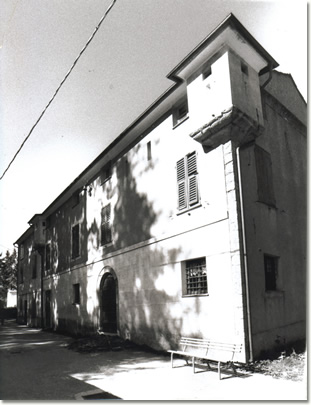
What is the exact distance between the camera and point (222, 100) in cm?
994

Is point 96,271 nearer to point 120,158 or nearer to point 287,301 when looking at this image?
point 120,158

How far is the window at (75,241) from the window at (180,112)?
9662mm

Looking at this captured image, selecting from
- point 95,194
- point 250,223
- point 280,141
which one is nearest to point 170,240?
point 250,223

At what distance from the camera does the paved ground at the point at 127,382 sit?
6984mm

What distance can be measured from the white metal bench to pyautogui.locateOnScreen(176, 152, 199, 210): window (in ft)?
12.9

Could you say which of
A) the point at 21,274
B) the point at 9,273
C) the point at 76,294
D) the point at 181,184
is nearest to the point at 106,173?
the point at 181,184

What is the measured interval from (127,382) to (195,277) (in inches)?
147

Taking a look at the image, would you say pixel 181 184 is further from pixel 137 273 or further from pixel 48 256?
pixel 48 256

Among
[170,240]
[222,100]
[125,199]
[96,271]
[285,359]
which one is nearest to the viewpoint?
[285,359]

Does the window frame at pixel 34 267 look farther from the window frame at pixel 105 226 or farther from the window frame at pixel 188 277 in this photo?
the window frame at pixel 188 277

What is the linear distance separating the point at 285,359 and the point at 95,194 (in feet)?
38.3

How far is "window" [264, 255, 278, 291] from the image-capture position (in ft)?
34.2

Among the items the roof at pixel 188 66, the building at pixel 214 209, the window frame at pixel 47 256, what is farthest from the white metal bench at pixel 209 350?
the window frame at pixel 47 256

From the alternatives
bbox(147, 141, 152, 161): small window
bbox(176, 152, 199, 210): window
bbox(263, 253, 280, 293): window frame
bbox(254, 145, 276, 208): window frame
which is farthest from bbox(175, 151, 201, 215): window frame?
bbox(263, 253, 280, 293): window frame
